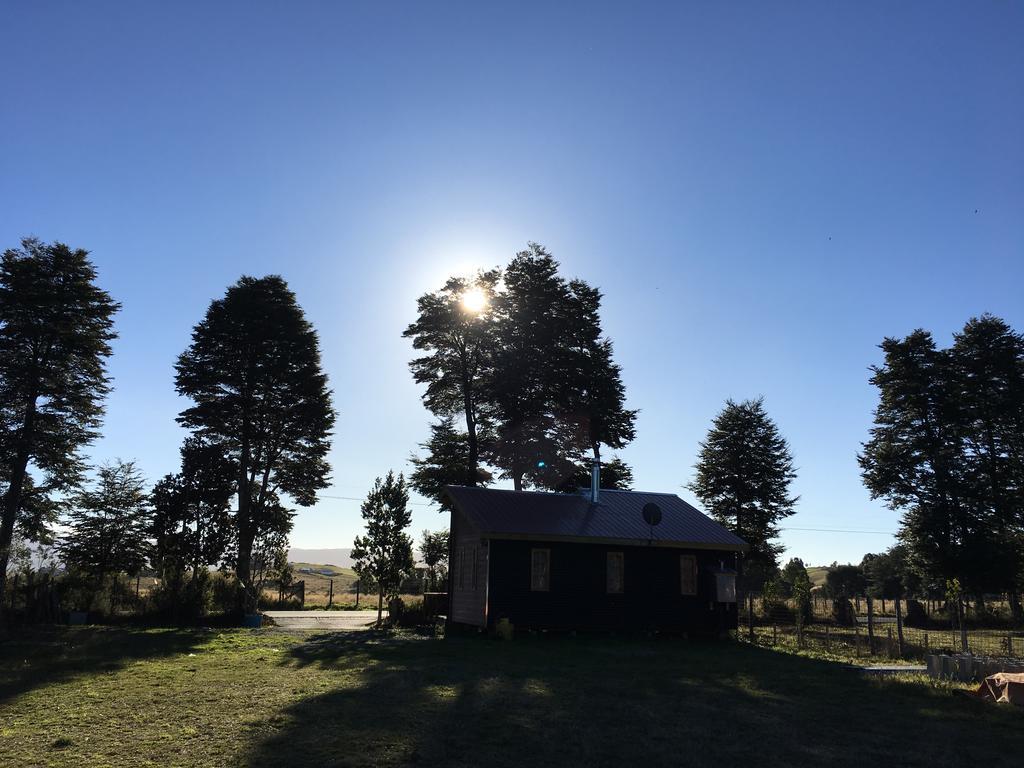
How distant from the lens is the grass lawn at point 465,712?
867 centimetres

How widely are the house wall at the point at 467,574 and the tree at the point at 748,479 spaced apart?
68.6 ft

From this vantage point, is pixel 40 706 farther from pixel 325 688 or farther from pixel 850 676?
A: pixel 850 676

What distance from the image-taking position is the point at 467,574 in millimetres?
27344

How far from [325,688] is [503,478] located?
93.1 feet

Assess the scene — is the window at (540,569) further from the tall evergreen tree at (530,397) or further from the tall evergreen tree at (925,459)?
the tall evergreen tree at (925,459)

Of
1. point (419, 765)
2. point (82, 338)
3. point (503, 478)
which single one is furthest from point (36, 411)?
Answer: point (419, 765)

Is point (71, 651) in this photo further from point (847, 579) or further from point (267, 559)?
point (847, 579)

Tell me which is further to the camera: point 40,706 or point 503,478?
point 503,478

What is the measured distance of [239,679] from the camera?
14.0m

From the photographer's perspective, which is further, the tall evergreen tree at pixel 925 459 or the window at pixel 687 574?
the tall evergreen tree at pixel 925 459

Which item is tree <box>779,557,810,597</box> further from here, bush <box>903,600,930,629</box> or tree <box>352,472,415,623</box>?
tree <box>352,472,415,623</box>

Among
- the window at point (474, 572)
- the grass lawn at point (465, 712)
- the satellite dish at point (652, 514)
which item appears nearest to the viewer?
the grass lawn at point (465, 712)

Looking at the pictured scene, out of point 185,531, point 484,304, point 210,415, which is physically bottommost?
point 185,531

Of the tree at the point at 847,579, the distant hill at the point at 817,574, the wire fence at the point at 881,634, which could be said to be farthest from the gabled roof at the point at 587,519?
the distant hill at the point at 817,574
